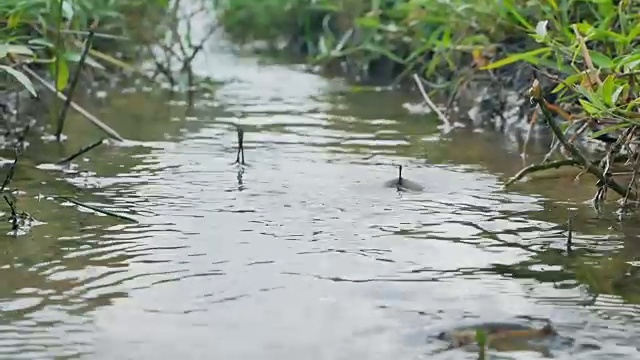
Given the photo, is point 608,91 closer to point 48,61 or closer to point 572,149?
point 572,149

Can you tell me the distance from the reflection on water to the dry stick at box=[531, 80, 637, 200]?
75 millimetres

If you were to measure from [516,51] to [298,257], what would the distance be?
192 cm

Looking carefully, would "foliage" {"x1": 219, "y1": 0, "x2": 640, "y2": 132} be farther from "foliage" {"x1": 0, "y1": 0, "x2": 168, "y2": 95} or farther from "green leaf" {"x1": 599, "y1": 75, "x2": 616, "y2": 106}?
"foliage" {"x1": 0, "y1": 0, "x2": 168, "y2": 95}

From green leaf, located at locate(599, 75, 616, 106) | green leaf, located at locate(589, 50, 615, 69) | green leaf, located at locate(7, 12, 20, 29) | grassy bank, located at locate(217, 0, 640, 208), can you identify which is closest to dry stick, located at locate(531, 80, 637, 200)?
grassy bank, located at locate(217, 0, 640, 208)

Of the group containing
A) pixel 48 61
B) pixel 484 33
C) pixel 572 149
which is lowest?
pixel 572 149

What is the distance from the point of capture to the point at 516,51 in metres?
3.42

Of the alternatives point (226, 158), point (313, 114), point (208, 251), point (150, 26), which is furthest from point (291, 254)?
point (150, 26)

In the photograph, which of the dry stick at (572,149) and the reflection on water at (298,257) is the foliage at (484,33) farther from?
the reflection on water at (298,257)

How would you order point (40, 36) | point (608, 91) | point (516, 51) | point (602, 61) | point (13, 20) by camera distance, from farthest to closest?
point (516, 51), point (40, 36), point (13, 20), point (602, 61), point (608, 91)

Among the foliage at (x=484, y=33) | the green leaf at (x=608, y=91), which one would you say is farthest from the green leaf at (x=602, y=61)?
the green leaf at (x=608, y=91)

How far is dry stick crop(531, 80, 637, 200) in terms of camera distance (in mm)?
1849

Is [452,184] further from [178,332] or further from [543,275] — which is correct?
[178,332]

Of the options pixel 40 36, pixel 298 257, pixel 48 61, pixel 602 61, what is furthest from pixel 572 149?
pixel 40 36

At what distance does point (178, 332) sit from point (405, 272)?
43cm
